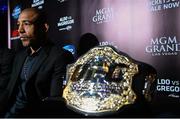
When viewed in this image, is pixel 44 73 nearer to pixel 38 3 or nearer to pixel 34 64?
pixel 34 64

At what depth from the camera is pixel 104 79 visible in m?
0.49

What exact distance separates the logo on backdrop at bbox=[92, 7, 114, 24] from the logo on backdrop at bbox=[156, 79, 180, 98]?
0.46 meters

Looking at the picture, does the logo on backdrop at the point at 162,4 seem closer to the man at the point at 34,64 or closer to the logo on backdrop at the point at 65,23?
the man at the point at 34,64

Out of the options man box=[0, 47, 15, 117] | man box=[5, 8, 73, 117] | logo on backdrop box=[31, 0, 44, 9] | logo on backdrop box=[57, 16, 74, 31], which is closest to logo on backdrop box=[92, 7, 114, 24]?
logo on backdrop box=[57, 16, 74, 31]

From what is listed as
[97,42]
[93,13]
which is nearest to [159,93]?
[97,42]

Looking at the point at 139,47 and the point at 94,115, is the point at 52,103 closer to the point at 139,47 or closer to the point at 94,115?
the point at 94,115

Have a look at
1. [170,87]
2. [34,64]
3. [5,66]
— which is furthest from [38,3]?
[170,87]

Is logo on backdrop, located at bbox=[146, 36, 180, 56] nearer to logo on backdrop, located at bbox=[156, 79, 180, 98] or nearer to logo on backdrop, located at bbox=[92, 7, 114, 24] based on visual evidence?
logo on backdrop, located at bbox=[156, 79, 180, 98]

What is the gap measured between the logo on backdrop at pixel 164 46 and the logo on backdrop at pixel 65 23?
671mm

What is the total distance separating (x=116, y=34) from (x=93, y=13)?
0.77ft

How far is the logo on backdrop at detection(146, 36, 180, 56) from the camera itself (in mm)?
1188

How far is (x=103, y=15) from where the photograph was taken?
5.18 feet

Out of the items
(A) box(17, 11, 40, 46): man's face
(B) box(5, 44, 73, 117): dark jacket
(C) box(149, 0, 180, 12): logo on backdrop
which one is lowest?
(B) box(5, 44, 73, 117): dark jacket

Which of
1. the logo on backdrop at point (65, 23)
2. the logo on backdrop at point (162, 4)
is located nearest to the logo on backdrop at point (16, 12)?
the logo on backdrop at point (65, 23)
